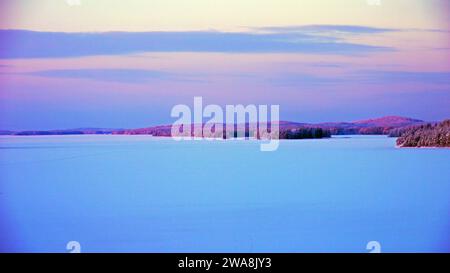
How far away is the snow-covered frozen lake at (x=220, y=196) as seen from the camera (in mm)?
7887

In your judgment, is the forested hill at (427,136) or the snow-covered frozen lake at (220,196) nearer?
the snow-covered frozen lake at (220,196)

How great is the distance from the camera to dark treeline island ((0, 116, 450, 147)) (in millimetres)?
7977

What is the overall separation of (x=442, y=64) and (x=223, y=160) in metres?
1.48

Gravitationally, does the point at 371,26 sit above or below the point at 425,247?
above

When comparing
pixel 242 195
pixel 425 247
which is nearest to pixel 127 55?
pixel 242 195

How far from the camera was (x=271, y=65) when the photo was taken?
7.96 metres

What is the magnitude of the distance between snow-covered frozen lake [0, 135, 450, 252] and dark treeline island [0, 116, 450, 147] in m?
0.05

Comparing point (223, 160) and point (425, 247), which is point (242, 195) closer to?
point (223, 160)

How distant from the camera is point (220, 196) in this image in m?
7.90

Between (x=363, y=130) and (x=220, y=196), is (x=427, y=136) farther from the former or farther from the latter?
(x=220, y=196)

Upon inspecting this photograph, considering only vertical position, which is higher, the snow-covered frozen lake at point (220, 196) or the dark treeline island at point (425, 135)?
the dark treeline island at point (425, 135)

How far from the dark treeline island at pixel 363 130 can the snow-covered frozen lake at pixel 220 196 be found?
2.1 inches

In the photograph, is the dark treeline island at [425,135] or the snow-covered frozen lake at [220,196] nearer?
the snow-covered frozen lake at [220,196]

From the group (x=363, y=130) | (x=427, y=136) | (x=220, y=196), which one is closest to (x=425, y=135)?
(x=427, y=136)
